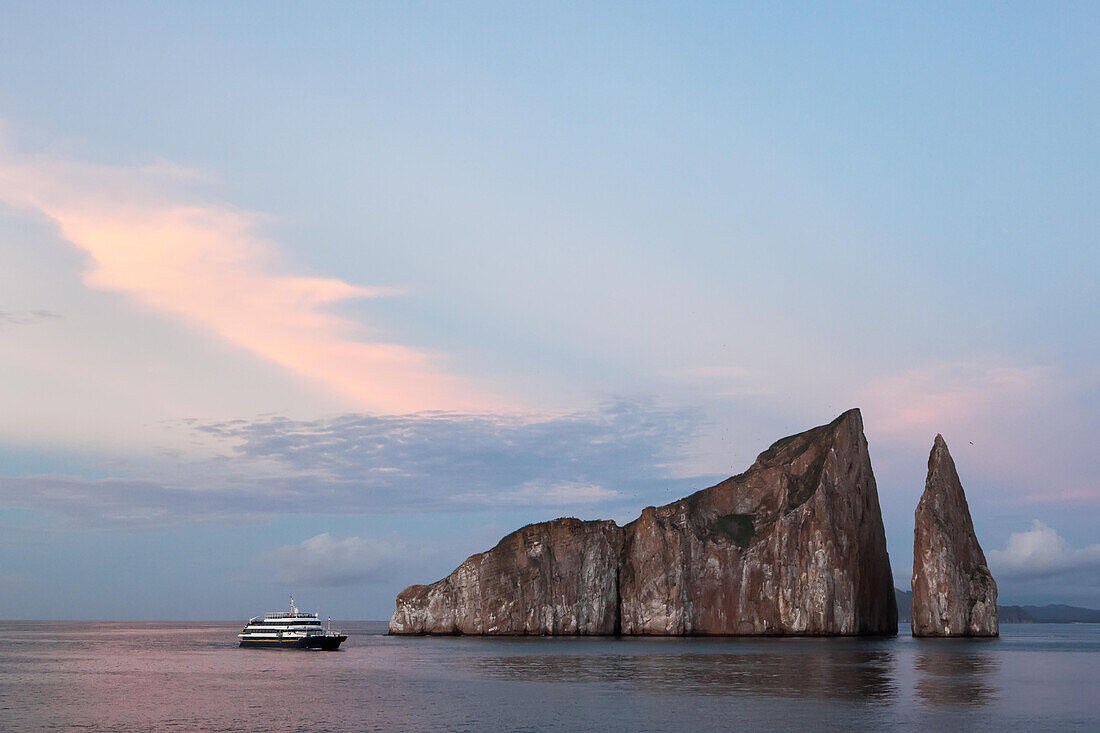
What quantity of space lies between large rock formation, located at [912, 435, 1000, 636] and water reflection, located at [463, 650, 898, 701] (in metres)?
35.4

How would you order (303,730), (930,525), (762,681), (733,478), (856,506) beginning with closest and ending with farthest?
(303,730) → (762,681) → (930,525) → (856,506) → (733,478)

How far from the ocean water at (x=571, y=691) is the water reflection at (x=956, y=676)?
21 cm

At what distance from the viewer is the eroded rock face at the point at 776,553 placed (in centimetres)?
17250

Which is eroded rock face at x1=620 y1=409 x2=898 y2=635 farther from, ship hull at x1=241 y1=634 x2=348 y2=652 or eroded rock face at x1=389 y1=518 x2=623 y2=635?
ship hull at x1=241 y1=634 x2=348 y2=652

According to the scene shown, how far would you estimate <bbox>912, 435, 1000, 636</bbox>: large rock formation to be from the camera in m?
160

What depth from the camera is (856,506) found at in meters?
180

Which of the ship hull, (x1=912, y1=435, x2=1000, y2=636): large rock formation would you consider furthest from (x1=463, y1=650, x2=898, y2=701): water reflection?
(x1=912, y1=435, x2=1000, y2=636): large rock formation

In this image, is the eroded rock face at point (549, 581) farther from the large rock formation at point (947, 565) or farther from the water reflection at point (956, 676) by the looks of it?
the water reflection at point (956, 676)

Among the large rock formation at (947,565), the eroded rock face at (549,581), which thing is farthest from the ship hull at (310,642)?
the large rock formation at (947,565)

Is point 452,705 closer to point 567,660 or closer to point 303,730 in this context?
point 303,730

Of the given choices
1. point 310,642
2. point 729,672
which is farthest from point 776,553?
point 729,672

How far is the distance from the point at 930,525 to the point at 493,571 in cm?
7094

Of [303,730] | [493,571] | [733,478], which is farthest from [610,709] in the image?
[733,478]

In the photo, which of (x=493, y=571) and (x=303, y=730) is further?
(x=493, y=571)
